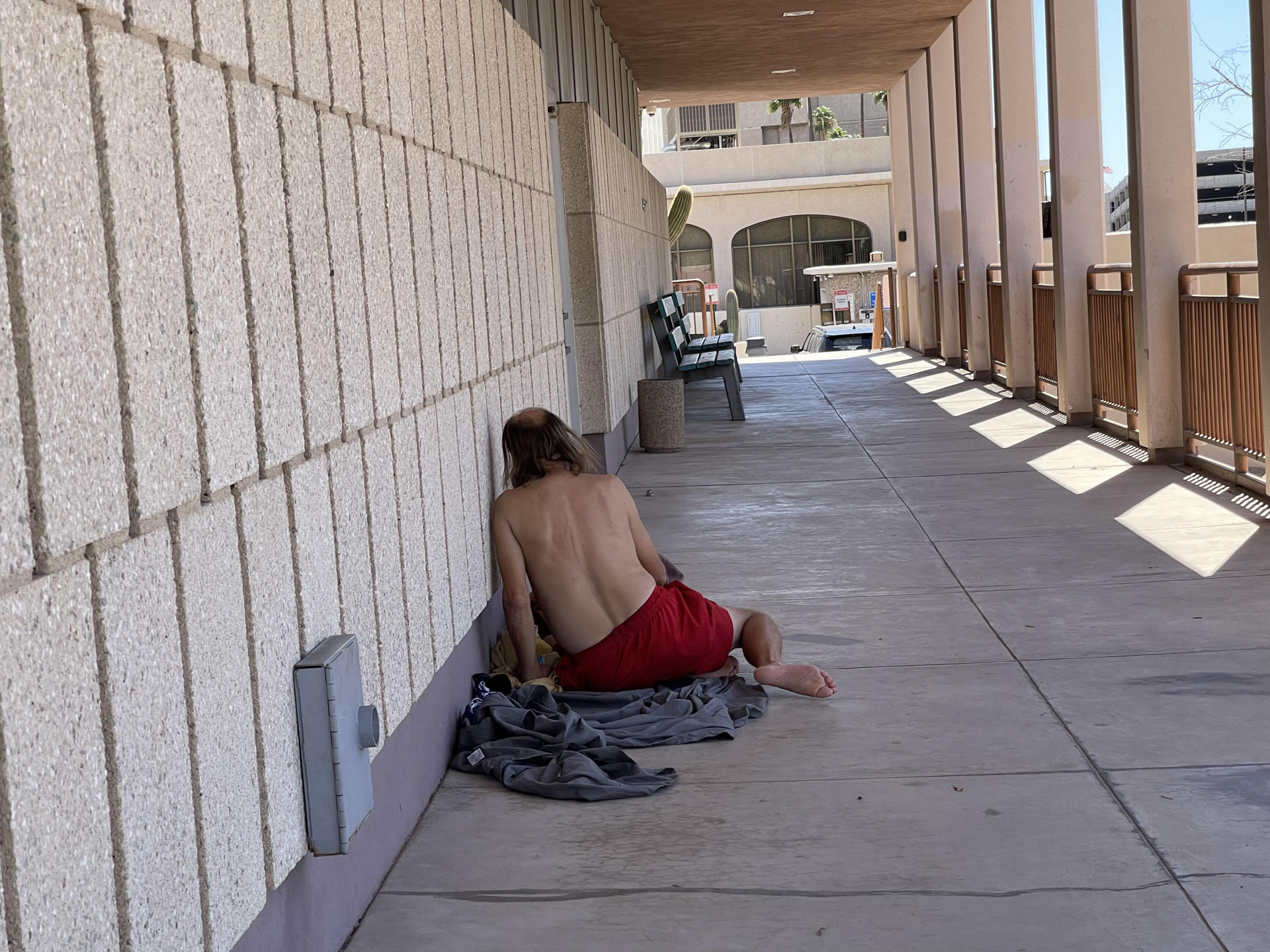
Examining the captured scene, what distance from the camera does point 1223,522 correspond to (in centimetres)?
720

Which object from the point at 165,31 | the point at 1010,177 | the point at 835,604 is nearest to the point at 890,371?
the point at 1010,177

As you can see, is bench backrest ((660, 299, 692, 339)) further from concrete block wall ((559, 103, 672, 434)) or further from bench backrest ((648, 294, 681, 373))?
concrete block wall ((559, 103, 672, 434))

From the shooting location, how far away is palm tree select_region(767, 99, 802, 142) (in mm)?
54281

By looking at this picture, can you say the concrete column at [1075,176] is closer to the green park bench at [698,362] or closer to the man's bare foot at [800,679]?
the green park bench at [698,362]

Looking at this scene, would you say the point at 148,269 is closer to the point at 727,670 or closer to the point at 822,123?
the point at 727,670

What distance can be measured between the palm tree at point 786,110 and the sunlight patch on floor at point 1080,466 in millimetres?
45864

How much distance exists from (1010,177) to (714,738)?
1090 cm

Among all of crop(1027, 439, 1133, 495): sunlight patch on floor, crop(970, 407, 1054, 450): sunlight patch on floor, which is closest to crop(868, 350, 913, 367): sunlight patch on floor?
crop(970, 407, 1054, 450): sunlight patch on floor

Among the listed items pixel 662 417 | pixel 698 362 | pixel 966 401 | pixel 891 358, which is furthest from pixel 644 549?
pixel 891 358

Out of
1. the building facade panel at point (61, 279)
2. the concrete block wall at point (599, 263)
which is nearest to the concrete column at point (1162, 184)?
the concrete block wall at point (599, 263)

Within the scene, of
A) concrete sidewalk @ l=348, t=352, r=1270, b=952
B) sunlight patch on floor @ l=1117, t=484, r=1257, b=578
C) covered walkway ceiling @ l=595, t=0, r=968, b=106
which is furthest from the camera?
covered walkway ceiling @ l=595, t=0, r=968, b=106

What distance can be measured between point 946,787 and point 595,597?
1.51 metres

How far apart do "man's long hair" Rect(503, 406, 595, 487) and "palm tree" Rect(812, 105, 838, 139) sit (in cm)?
5401

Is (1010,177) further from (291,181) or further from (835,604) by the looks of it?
(291,181)
